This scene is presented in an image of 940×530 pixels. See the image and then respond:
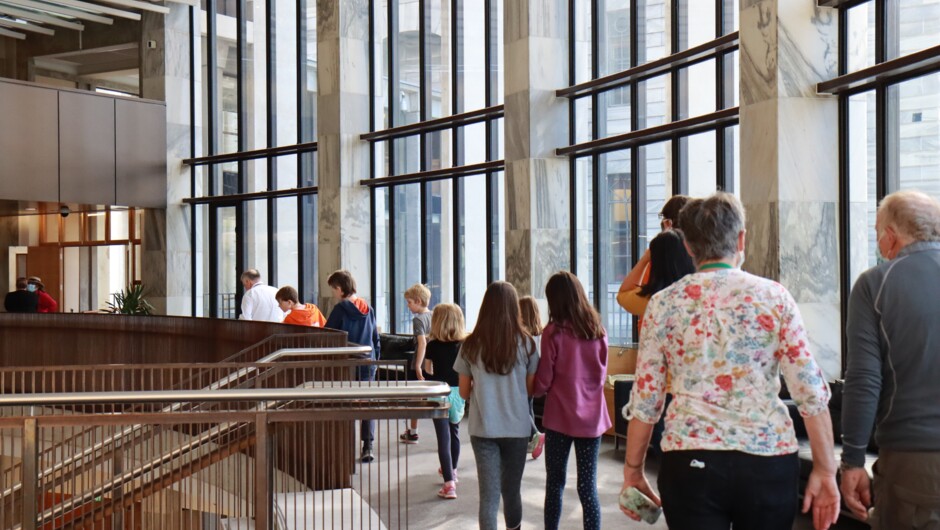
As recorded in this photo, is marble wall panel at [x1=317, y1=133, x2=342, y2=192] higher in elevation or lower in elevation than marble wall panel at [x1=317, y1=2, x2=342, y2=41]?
lower

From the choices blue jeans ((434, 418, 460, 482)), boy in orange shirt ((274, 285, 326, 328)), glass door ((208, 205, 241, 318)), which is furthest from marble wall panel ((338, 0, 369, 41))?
blue jeans ((434, 418, 460, 482))

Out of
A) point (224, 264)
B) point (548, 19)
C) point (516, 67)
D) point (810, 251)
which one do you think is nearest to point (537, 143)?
point (516, 67)

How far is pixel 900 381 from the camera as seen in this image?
10.2 feet

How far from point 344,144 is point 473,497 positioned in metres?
9.32

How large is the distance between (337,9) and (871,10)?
9.29 meters

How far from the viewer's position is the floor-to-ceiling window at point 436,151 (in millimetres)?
13656

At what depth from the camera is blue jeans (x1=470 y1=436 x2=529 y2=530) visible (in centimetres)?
520

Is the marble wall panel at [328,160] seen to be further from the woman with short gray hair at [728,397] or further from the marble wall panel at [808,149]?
→ the woman with short gray hair at [728,397]

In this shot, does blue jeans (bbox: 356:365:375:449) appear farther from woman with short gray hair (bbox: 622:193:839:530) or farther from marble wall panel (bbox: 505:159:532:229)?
woman with short gray hair (bbox: 622:193:839:530)

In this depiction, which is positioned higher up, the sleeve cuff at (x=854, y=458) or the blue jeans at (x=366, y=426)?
the sleeve cuff at (x=854, y=458)

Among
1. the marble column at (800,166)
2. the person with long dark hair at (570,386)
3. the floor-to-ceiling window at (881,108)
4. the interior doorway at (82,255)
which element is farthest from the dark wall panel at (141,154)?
the person with long dark hair at (570,386)

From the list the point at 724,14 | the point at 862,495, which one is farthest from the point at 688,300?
the point at 724,14

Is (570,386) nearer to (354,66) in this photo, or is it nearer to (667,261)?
(667,261)

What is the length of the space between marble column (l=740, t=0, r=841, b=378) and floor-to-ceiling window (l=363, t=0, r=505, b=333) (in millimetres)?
5199
